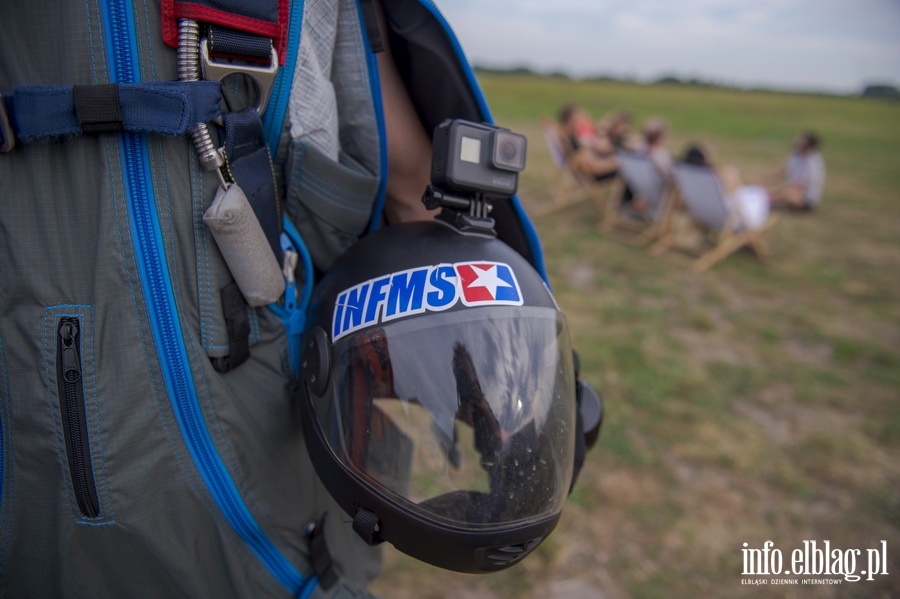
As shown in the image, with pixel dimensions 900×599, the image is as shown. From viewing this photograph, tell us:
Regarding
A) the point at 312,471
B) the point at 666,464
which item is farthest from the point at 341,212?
the point at 666,464

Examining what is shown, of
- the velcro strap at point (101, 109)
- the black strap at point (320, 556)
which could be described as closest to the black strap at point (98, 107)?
the velcro strap at point (101, 109)

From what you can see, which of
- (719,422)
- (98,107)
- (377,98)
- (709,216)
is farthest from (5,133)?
(709,216)

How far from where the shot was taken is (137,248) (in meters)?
0.75

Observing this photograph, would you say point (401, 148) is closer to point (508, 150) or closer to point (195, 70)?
point (508, 150)

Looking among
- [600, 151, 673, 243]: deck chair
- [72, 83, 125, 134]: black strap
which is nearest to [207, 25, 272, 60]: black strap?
[72, 83, 125, 134]: black strap

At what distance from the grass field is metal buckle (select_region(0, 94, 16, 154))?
2.03 metres

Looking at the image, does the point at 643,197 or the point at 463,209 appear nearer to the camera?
the point at 463,209

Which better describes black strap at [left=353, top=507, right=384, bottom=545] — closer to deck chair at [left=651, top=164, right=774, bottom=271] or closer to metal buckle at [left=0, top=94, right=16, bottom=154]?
metal buckle at [left=0, top=94, right=16, bottom=154]

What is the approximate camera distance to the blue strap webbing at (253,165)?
803 mm

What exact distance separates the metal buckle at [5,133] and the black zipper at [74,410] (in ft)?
0.75

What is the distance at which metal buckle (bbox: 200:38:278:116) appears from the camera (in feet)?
2.48

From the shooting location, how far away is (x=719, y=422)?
3387 millimetres

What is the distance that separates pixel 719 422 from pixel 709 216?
368 cm

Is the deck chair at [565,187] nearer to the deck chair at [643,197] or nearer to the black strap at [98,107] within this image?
the deck chair at [643,197]
